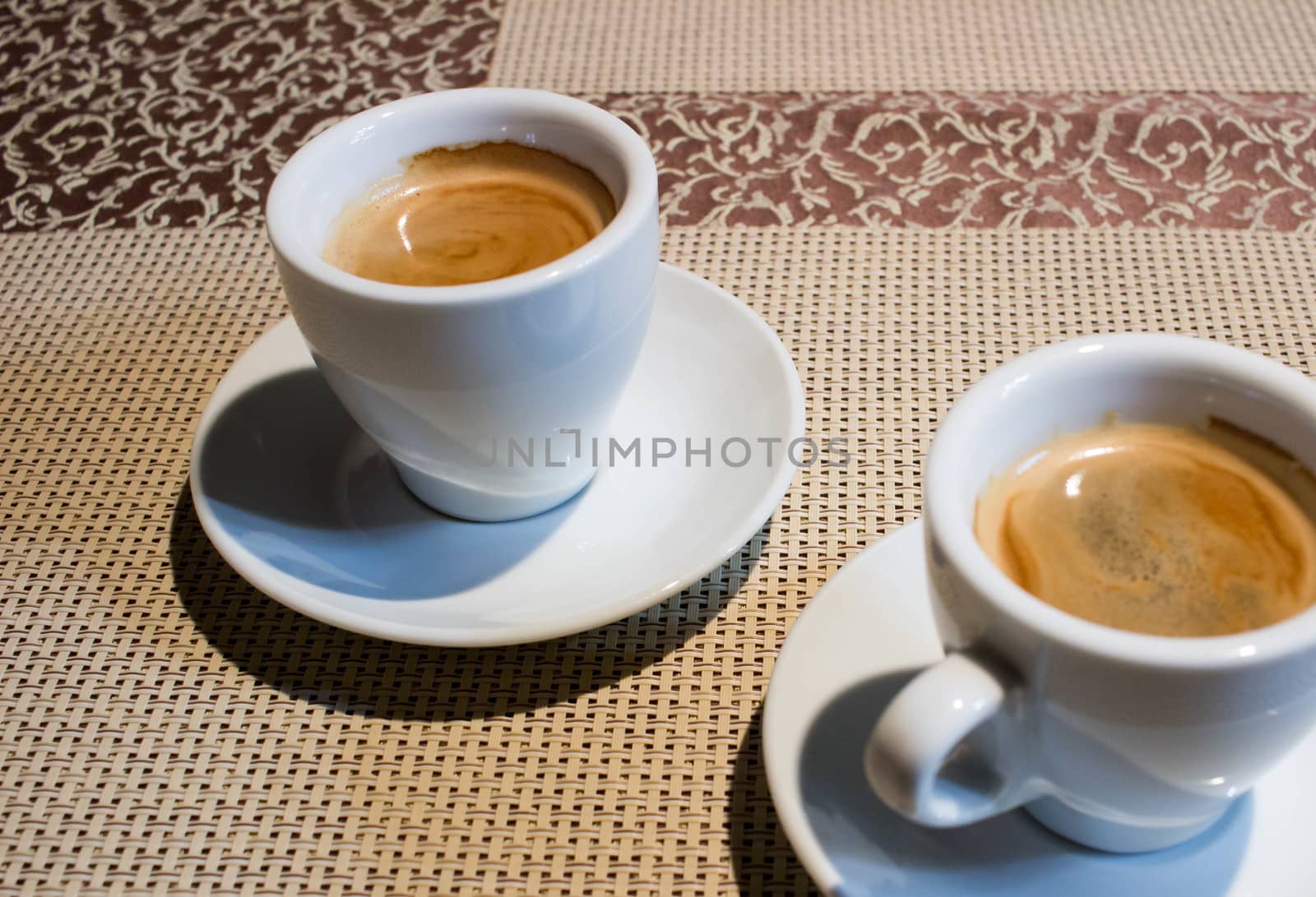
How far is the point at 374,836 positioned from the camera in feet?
1.94

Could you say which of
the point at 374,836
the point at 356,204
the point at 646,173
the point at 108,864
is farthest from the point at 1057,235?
the point at 108,864

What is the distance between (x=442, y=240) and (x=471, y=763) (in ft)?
1.07

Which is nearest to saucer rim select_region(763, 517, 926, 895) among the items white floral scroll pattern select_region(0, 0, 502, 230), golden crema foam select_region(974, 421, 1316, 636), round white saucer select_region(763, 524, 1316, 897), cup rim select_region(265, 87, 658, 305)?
round white saucer select_region(763, 524, 1316, 897)

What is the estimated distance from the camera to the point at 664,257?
0.94 m

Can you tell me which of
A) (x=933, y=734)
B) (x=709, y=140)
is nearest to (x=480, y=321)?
(x=933, y=734)

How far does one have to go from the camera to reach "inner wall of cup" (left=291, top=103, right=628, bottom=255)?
27.6 inches

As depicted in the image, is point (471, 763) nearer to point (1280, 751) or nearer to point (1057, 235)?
point (1280, 751)

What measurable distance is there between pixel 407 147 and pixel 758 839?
0.47 meters

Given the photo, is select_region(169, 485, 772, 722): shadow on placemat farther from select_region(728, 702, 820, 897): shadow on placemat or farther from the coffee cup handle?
the coffee cup handle

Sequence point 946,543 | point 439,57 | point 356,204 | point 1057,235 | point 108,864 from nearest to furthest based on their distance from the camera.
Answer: point 946,543
point 108,864
point 356,204
point 1057,235
point 439,57

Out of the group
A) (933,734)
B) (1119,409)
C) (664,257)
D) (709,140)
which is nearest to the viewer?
(933,734)

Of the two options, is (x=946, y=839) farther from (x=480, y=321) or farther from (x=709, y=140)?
(x=709, y=140)

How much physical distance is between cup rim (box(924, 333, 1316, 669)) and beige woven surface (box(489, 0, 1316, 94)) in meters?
0.64

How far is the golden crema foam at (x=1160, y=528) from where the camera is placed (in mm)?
485
